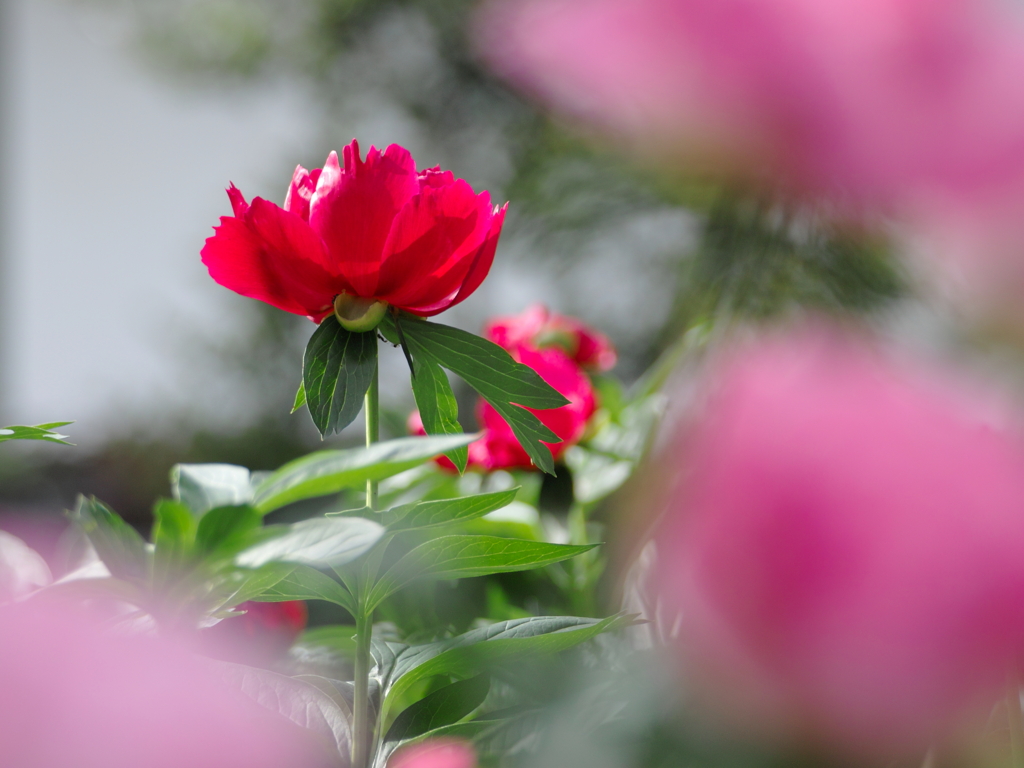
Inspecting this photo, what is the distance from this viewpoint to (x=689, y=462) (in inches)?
2.5

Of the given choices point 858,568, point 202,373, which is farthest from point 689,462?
point 202,373

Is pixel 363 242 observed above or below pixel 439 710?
above

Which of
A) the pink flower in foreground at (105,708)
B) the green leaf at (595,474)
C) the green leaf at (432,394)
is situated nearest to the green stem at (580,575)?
the green leaf at (595,474)

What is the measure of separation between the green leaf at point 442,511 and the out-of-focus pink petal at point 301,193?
0.27 ft

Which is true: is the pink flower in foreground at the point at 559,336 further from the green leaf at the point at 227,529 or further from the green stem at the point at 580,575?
the green leaf at the point at 227,529

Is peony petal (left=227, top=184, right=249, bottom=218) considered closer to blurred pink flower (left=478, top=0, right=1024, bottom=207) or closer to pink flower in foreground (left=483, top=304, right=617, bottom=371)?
blurred pink flower (left=478, top=0, right=1024, bottom=207)

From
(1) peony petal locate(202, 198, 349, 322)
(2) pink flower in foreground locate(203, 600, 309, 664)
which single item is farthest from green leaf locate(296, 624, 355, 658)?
(1) peony petal locate(202, 198, 349, 322)

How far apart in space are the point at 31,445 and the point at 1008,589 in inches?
114

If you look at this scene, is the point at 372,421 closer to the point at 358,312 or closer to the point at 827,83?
the point at 358,312

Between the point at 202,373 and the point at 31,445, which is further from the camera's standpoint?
the point at 202,373

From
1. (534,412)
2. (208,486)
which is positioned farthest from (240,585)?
(534,412)

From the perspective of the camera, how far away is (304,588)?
6.8 inches

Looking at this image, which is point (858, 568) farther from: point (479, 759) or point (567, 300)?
point (567, 300)

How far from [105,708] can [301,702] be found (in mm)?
106
